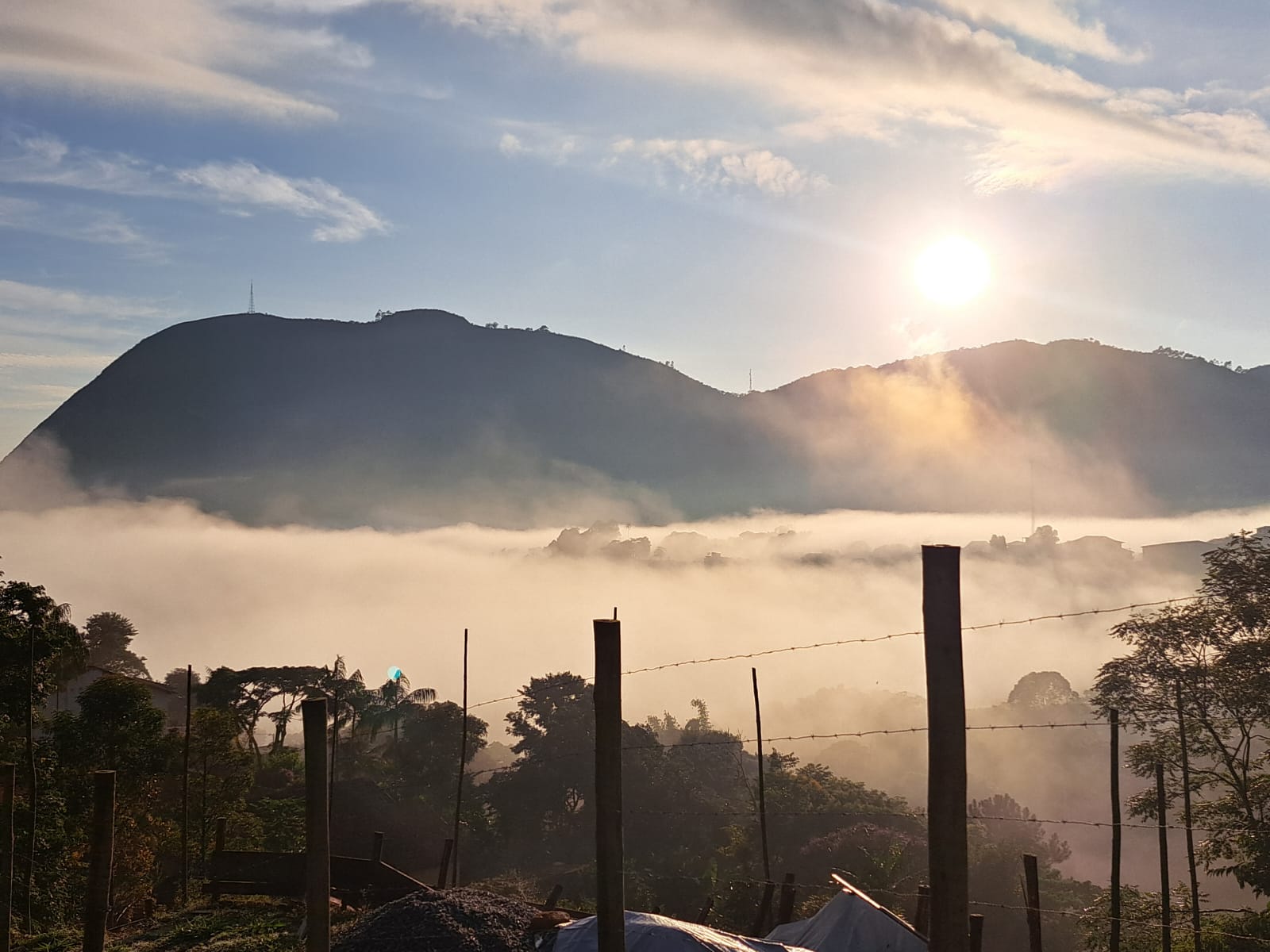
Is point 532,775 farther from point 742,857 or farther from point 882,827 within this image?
point 882,827

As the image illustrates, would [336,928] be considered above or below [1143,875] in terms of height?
above

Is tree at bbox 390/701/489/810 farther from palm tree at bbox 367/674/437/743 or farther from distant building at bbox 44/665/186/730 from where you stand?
distant building at bbox 44/665/186/730

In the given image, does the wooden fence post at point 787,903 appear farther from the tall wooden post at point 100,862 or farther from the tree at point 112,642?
the tree at point 112,642

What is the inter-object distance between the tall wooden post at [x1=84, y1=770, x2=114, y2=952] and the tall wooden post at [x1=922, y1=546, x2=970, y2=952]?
1019 centimetres

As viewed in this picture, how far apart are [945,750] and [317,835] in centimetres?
773

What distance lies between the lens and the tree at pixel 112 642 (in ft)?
298

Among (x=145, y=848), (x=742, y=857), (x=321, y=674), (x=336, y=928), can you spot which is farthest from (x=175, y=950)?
(x=321, y=674)

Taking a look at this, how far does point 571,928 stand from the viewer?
1697 centimetres

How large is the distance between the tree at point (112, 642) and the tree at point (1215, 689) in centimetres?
8485

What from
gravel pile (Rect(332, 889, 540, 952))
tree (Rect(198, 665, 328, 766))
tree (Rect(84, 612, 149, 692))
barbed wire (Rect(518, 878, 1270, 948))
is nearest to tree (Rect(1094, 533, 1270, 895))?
barbed wire (Rect(518, 878, 1270, 948))

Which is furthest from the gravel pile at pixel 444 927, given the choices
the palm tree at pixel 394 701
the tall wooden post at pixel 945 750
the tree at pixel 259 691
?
the palm tree at pixel 394 701

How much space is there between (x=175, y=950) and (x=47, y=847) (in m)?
11.0

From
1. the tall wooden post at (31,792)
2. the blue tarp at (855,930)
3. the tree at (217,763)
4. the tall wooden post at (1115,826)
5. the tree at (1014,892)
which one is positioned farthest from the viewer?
the tree at (217,763)

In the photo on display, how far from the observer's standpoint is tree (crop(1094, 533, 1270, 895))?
29000 millimetres
